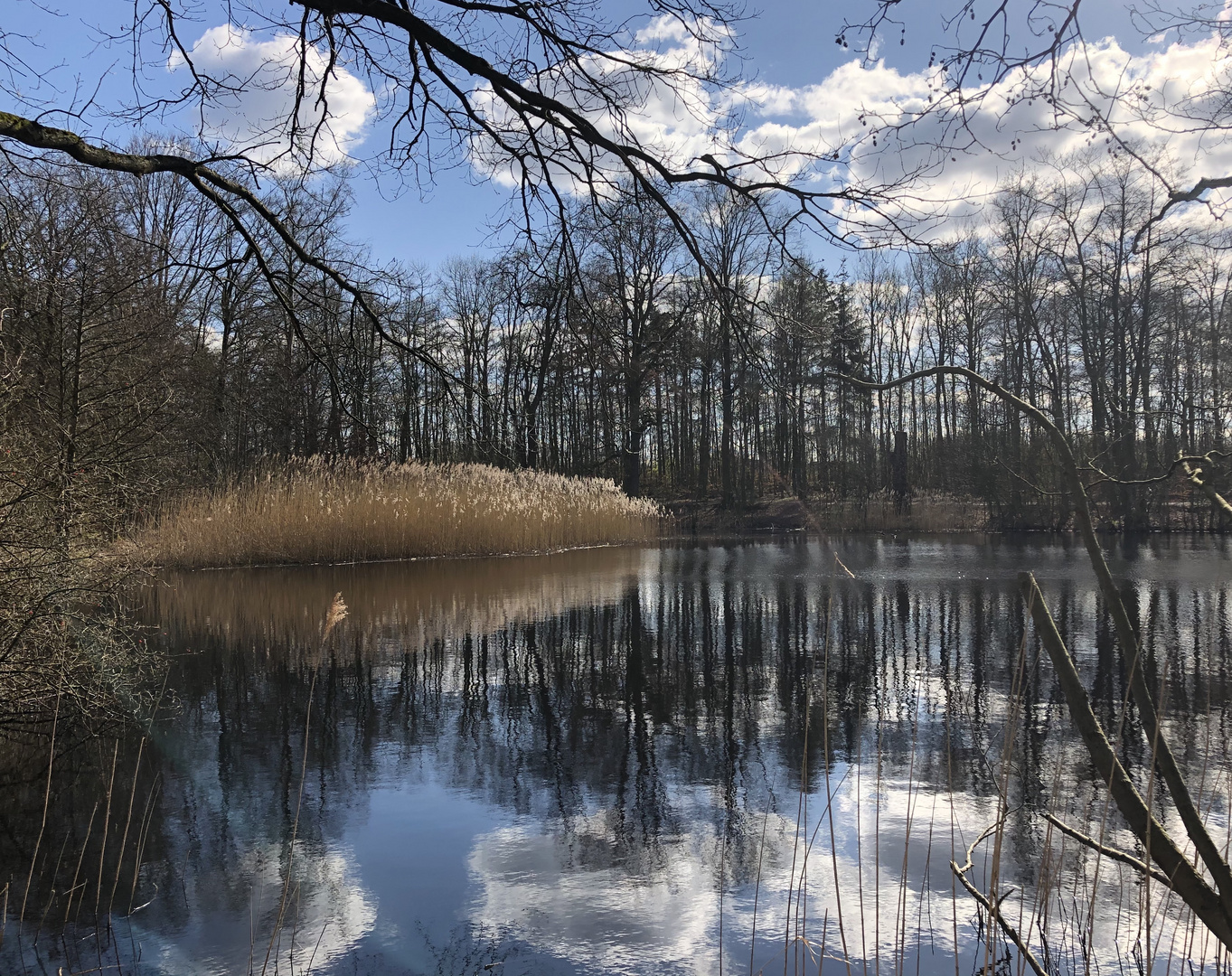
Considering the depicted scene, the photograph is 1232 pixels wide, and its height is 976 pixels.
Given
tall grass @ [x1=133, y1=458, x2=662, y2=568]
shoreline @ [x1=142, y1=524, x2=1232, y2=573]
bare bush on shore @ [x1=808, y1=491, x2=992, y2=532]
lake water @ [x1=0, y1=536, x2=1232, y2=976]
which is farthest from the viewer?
bare bush on shore @ [x1=808, y1=491, x2=992, y2=532]

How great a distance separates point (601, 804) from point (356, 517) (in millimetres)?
10992

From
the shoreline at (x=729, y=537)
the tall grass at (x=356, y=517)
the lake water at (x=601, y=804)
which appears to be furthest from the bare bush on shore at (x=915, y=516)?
the lake water at (x=601, y=804)

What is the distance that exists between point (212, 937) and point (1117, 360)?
87.6 feet

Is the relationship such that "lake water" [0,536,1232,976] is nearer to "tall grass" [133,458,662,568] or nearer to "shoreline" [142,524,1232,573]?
"tall grass" [133,458,662,568]

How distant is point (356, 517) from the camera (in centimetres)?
1393

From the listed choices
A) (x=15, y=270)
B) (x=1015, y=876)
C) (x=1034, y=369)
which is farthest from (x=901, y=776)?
(x=1034, y=369)

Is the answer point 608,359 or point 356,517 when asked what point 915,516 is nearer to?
point 356,517

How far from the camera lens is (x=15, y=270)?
5910 mm

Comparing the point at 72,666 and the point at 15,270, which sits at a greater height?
the point at 15,270

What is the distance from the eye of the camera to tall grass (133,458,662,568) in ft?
43.5

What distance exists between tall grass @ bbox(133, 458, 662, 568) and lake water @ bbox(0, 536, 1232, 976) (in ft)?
17.2

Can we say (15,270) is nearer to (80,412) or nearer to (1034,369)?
(80,412)

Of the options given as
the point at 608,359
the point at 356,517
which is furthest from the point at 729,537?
the point at 608,359

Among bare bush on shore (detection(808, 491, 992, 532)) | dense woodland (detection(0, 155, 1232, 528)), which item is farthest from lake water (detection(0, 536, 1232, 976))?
bare bush on shore (detection(808, 491, 992, 532))
